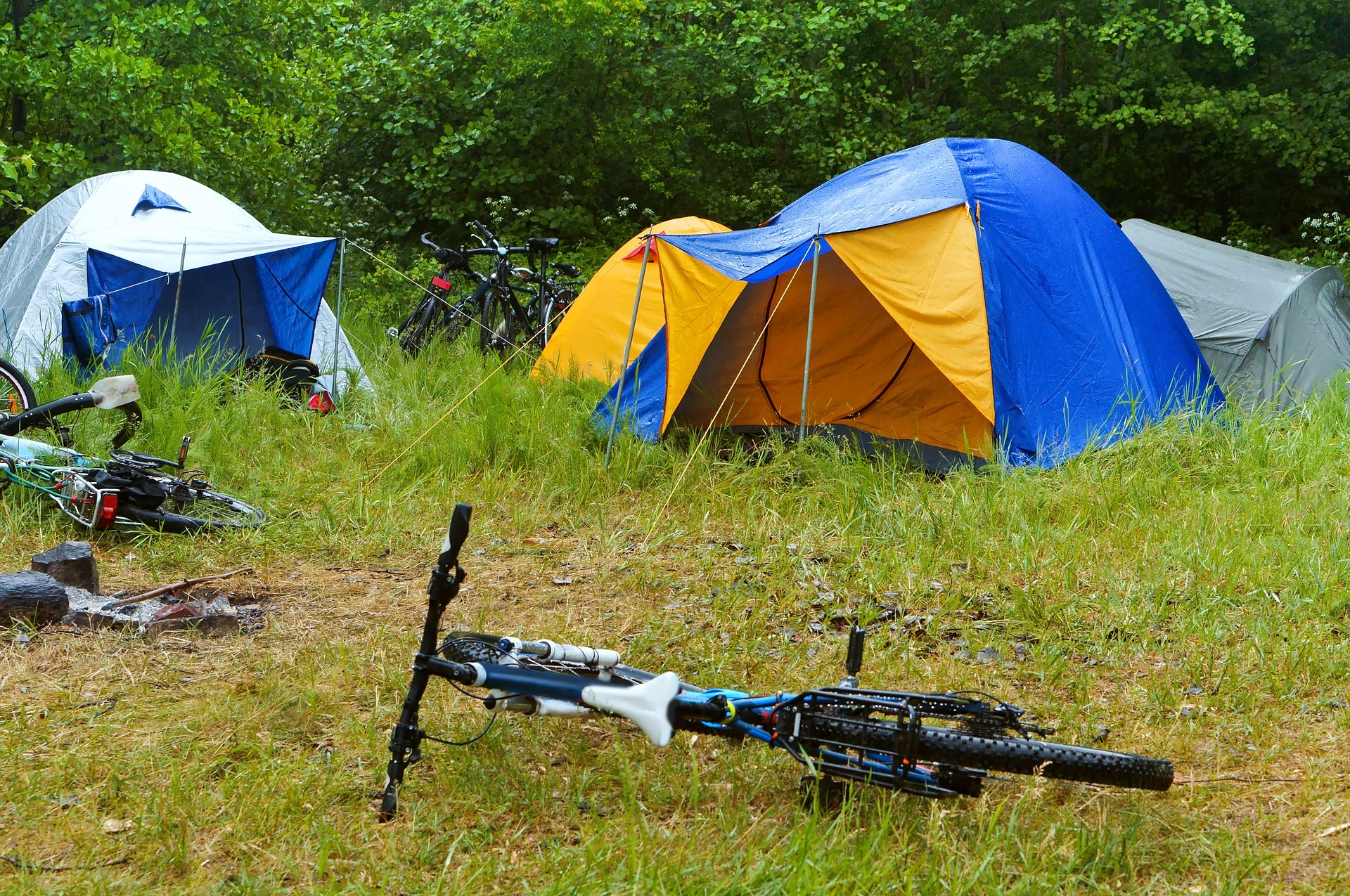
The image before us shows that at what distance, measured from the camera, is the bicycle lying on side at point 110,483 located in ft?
14.7

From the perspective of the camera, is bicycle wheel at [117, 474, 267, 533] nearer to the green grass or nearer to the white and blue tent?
the green grass

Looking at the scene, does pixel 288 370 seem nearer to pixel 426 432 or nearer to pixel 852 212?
pixel 426 432

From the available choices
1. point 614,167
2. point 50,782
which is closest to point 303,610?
point 50,782

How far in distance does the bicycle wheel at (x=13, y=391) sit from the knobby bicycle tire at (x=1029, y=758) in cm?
482

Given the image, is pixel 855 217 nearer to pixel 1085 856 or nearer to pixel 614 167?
pixel 1085 856

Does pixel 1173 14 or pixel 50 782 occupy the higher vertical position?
pixel 1173 14

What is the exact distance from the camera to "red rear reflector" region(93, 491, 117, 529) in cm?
442

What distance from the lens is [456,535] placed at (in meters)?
2.39

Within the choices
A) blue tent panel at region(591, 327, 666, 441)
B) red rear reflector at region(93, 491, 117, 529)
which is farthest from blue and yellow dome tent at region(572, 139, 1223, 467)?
red rear reflector at region(93, 491, 117, 529)

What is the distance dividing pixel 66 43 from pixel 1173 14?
32.7ft

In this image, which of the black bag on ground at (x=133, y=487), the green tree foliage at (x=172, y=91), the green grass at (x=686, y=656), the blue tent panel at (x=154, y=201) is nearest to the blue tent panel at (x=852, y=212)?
the green grass at (x=686, y=656)

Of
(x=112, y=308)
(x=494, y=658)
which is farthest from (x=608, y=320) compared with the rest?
(x=494, y=658)

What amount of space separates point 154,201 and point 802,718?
648 cm

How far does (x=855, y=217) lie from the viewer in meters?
5.60
